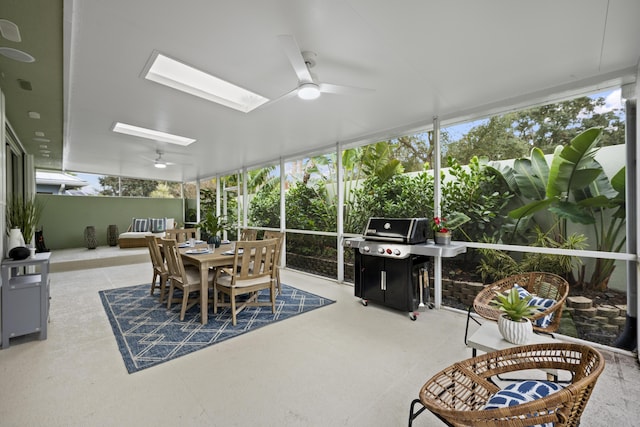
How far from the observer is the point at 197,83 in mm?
2957

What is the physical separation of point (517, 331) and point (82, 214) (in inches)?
418

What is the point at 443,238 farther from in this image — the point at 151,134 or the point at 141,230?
the point at 141,230

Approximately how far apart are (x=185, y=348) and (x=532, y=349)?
103 inches

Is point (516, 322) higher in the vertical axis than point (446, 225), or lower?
lower

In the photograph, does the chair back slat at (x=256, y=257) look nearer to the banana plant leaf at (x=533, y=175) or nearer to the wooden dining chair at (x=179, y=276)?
the wooden dining chair at (x=179, y=276)

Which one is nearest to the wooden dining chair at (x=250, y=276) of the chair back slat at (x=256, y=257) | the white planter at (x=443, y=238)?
the chair back slat at (x=256, y=257)

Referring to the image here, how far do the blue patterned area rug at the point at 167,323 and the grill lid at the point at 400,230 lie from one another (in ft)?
3.82

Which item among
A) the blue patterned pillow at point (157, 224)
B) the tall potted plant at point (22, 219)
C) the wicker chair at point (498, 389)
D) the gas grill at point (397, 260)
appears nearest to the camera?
the wicker chair at point (498, 389)

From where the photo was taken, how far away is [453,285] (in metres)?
3.80

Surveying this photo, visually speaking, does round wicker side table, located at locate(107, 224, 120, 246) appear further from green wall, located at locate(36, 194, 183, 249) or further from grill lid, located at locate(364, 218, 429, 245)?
grill lid, located at locate(364, 218, 429, 245)

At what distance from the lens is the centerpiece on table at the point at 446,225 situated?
134 inches

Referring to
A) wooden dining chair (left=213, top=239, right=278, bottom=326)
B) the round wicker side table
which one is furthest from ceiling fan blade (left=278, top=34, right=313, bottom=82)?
the round wicker side table

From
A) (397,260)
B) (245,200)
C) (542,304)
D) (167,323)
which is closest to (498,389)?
(542,304)

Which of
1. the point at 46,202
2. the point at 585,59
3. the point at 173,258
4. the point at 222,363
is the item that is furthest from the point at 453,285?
the point at 46,202
